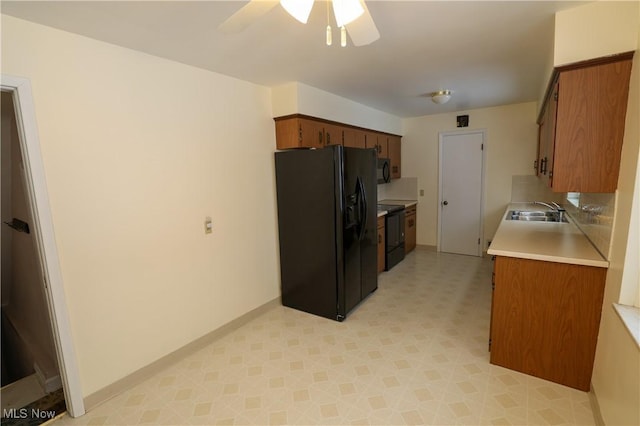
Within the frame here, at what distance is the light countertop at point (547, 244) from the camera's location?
1889 millimetres

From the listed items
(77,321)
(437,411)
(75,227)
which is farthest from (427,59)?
(77,321)

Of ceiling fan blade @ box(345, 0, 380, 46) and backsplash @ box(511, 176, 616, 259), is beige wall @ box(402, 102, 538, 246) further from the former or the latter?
ceiling fan blade @ box(345, 0, 380, 46)

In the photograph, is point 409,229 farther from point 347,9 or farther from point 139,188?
point 347,9

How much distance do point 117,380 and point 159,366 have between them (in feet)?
0.94

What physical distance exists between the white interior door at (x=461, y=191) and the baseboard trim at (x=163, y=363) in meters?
3.36

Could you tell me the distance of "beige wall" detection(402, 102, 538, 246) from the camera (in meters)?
4.34

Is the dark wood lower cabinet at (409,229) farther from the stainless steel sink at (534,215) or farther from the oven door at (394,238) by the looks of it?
the stainless steel sink at (534,215)

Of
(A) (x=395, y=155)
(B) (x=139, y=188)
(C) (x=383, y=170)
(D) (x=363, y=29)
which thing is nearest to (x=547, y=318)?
(D) (x=363, y=29)

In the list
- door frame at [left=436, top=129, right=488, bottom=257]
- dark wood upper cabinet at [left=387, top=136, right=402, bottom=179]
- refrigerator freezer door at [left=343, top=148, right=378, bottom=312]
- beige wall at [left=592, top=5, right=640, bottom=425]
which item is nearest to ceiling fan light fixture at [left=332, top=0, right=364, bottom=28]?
beige wall at [left=592, top=5, right=640, bottom=425]

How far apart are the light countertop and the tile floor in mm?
840

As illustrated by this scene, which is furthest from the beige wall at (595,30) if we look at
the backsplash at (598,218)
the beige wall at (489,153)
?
the beige wall at (489,153)

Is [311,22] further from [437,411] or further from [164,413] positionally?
[164,413]

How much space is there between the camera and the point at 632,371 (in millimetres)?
1281

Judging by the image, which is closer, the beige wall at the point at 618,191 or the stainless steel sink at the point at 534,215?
the beige wall at the point at 618,191
